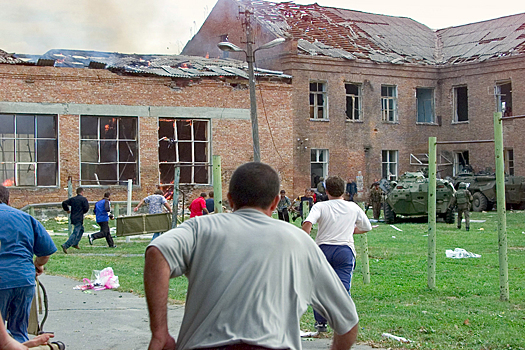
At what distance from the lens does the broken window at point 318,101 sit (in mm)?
36000

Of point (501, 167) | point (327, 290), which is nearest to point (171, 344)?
point (327, 290)

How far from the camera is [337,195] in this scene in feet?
23.8

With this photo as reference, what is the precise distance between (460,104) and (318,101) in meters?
8.61

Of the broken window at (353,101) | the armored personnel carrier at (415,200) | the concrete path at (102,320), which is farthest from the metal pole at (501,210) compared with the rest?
the broken window at (353,101)

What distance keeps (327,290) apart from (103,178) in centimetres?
2830

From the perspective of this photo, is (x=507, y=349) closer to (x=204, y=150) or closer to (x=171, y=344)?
(x=171, y=344)

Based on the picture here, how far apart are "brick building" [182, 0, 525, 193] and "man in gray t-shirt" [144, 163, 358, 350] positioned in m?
31.7

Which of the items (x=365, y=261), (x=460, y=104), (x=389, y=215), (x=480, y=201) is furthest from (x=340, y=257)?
(x=460, y=104)

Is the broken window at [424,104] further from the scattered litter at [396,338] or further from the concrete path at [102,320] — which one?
the scattered litter at [396,338]

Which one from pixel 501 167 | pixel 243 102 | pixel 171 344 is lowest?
pixel 171 344

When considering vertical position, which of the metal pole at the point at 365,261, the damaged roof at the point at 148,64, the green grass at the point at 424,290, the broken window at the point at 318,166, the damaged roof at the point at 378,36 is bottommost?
the green grass at the point at 424,290

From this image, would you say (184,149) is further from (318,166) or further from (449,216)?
(449,216)

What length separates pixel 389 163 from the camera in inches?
1513

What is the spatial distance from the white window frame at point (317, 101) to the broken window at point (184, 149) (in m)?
6.17
